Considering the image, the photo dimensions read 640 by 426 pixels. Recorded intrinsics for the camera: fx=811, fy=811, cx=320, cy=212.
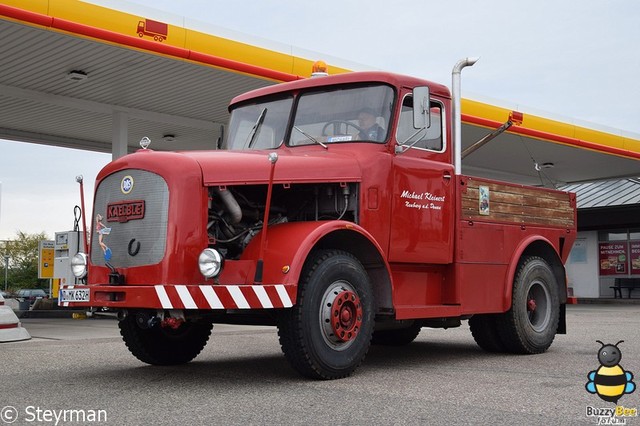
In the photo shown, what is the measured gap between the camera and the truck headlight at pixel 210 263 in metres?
6.05

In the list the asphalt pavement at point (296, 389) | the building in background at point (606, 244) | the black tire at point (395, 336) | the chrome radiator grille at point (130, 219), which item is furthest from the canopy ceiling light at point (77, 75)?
the building in background at point (606, 244)

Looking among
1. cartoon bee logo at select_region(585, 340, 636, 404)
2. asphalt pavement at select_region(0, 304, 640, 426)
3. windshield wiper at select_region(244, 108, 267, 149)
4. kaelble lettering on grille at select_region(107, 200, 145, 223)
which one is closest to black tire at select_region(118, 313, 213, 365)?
asphalt pavement at select_region(0, 304, 640, 426)

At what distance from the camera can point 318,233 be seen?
20.5ft

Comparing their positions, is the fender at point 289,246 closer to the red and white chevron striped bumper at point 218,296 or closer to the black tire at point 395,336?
the red and white chevron striped bumper at point 218,296

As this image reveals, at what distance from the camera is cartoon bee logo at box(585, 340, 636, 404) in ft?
17.4

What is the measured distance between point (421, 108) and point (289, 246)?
1886 millimetres

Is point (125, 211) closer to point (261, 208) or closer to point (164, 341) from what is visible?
point (261, 208)

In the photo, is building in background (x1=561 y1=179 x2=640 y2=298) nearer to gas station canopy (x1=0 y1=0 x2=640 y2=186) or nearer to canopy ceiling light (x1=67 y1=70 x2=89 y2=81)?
gas station canopy (x1=0 y1=0 x2=640 y2=186)

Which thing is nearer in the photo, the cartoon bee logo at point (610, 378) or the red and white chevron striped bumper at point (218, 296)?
the cartoon bee logo at point (610, 378)

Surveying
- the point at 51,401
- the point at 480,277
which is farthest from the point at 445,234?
the point at 51,401

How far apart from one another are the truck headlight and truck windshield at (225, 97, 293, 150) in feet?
5.97

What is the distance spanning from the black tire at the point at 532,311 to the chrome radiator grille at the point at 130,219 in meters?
4.17

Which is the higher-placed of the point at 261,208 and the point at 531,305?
the point at 261,208

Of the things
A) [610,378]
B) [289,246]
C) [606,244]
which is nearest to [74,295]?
[289,246]
